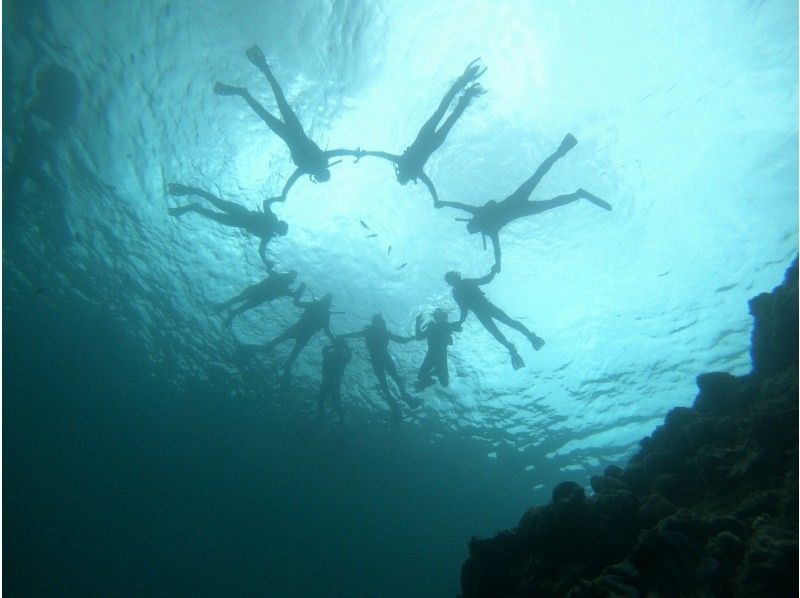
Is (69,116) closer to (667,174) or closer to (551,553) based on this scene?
(551,553)

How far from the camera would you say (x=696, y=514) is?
473 cm

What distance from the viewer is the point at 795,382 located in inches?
210

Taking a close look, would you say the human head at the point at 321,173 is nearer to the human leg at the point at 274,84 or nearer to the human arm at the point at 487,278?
the human leg at the point at 274,84

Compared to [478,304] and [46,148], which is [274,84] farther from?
[46,148]

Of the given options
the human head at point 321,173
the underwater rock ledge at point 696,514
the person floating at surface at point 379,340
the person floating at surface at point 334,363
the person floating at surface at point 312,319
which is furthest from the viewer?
the person floating at surface at point 334,363

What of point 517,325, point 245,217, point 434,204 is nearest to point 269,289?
point 245,217

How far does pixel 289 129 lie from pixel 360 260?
7.33m

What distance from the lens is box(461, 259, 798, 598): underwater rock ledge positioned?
13.4 feet

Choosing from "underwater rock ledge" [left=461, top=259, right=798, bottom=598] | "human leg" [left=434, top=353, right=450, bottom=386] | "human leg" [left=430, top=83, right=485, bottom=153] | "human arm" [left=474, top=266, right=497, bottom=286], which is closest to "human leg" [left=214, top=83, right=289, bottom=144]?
"human leg" [left=430, top=83, right=485, bottom=153]

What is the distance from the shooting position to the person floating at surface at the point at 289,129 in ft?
31.8

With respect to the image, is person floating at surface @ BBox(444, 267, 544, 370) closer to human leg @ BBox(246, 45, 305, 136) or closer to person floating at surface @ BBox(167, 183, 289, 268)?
person floating at surface @ BBox(167, 183, 289, 268)

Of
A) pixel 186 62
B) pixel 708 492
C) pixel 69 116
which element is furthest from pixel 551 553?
pixel 69 116

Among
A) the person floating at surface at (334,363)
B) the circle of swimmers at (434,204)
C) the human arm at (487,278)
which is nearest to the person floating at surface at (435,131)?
the circle of swimmers at (434,204)

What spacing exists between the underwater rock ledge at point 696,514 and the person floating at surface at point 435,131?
6.94 metres
